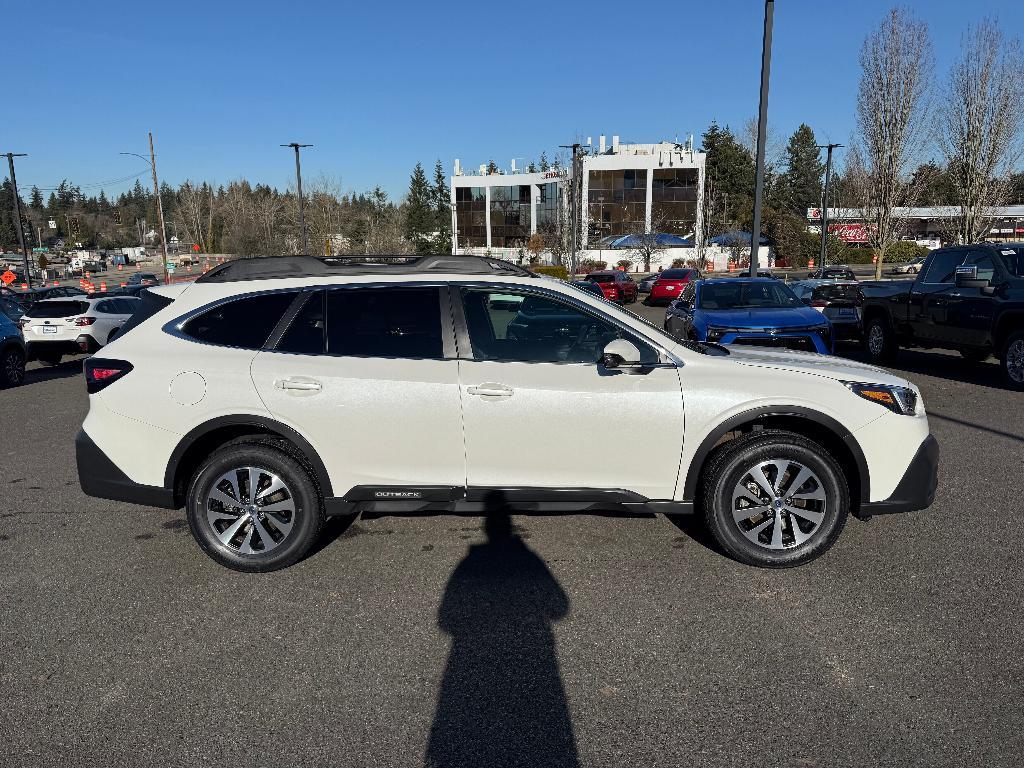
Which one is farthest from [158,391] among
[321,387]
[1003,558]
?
[1003,558]

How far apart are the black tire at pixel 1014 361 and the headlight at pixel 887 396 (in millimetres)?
6845

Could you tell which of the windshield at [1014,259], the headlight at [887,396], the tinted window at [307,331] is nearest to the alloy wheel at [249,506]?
the tinted window at [307,331]

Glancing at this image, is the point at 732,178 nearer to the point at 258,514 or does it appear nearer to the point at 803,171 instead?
the point at 803,171

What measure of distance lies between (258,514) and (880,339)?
37.1ft


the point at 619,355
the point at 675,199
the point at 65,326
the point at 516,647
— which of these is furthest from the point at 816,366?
the point at 675,199

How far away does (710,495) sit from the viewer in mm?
4324

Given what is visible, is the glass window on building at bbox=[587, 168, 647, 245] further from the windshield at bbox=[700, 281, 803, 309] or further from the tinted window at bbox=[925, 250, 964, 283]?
the tinted window at bbox=[925, 250, 964, 283]

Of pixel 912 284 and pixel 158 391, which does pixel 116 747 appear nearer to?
pixel 158 391

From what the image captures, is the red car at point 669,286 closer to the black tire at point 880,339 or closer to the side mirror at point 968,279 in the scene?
the black tire at point 880,339

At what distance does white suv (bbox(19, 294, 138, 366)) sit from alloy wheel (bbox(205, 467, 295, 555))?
12.1 m

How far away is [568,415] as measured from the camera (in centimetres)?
421

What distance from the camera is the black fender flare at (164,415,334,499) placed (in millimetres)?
4328

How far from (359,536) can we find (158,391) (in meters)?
1.59

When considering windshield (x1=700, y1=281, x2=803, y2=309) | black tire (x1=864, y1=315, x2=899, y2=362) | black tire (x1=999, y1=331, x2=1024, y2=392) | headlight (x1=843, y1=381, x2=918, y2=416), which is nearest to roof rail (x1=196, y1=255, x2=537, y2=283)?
headlight (x1=843, y1=381, x2=918, y2=416)
